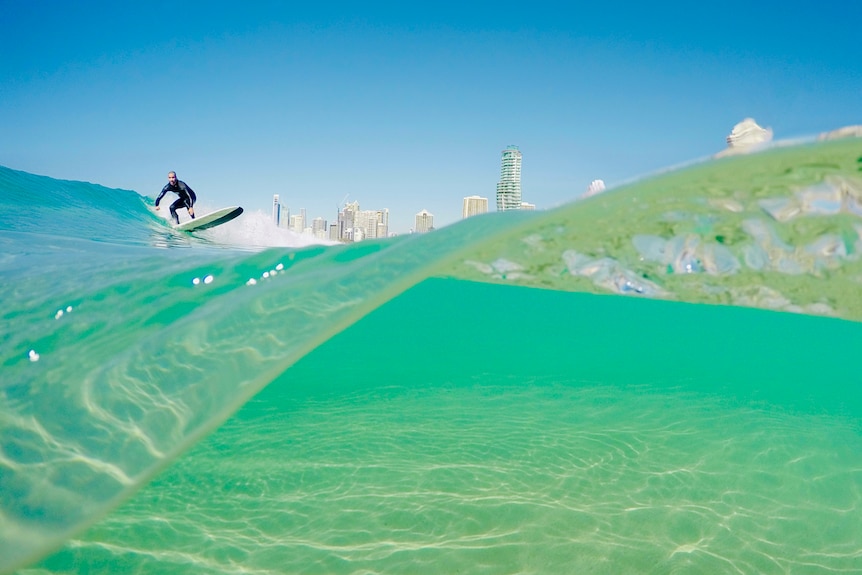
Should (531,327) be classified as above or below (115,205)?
below

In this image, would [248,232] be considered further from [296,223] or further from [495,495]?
[495,495]

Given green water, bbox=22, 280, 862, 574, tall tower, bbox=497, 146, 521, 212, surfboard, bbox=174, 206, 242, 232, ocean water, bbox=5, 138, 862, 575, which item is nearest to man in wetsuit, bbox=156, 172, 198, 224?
surfboard, bbox=174, 206, 242, 232

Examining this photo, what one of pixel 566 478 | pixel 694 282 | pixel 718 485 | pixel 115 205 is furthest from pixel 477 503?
pixel 115 205

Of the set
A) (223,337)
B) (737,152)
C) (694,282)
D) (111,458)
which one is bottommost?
(111,458)

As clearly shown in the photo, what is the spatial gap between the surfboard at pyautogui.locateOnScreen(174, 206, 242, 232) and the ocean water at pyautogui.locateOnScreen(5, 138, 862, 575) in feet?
12.6

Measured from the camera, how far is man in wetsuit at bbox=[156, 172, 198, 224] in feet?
54.0

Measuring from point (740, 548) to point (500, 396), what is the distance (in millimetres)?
10997

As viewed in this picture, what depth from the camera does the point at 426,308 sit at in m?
27.1

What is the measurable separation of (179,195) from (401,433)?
497 inches

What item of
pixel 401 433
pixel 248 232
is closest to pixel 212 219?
pixel 248 232

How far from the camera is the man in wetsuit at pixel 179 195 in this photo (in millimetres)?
16453

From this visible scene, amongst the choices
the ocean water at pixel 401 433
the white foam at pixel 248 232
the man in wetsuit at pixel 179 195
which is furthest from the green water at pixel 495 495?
the man in wetsuit at pixel 179 195

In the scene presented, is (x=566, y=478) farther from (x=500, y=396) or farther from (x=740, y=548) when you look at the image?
(x=500, y=396)

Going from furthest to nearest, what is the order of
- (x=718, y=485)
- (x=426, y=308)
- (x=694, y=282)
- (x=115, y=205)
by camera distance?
(x=426, y=308) < (x=115, y=205) < (x=694, y=282) < (x=718, y=485)
